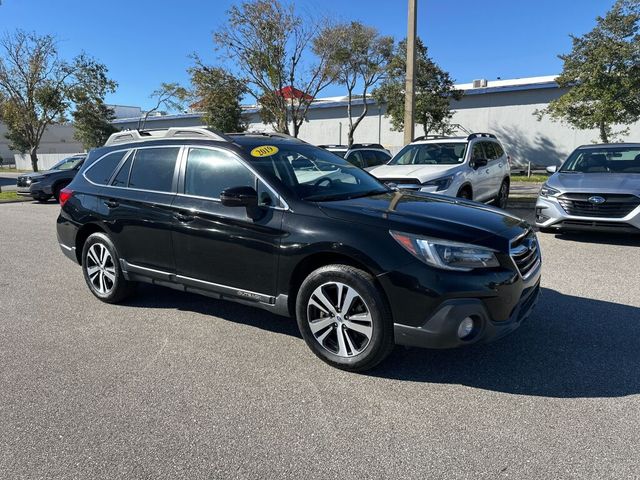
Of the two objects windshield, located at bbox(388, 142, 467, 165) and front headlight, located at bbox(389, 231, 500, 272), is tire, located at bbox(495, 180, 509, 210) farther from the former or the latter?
front headlight, located at bbox(389, 231, 500, 272)

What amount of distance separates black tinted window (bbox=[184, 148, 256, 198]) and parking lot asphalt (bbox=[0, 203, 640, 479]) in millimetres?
1279

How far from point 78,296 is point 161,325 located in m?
1.54

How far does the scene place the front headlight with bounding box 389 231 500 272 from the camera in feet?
10.2

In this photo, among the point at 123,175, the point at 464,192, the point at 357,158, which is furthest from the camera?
the point at 357,158

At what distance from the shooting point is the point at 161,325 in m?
4.45

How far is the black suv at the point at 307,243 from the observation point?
10.3 feet

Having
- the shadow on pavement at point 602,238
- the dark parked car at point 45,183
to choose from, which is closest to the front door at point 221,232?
the shadow on pavement at point 602,238

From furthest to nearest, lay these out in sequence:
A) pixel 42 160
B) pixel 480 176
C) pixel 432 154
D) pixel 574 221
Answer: pixel 42 160 < pixel 432 154 < pixel 480 176 < pixel 574 221

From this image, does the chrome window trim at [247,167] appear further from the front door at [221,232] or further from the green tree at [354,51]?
the green tree at [354,51]

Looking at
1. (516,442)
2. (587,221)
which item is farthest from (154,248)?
(587,221)

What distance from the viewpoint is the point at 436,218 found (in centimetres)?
344

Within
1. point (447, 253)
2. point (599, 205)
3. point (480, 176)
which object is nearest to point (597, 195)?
point (599, 205)

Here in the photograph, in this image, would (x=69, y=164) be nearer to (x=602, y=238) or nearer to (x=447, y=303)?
(x=602, y=238)

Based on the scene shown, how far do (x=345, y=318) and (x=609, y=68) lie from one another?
18.6 m
